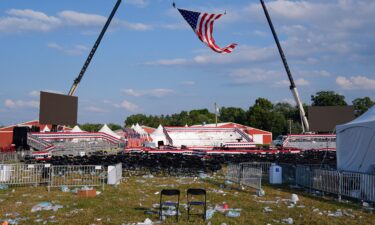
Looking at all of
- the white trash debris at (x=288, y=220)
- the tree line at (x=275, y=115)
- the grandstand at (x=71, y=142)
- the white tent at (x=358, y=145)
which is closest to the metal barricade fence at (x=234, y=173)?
the white tent at (x=358, y=145)

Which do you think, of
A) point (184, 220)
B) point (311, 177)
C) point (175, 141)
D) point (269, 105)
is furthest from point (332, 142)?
point (269, 105)

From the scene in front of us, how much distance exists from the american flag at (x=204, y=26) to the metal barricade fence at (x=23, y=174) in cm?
1399

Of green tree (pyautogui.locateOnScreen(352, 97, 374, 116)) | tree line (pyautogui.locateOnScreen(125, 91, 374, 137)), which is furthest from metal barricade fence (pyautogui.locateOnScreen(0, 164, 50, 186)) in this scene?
green tree (pyautogui.locateOnScreen(352, 97, 374, 116))

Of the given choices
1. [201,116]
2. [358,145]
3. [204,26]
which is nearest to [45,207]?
[358,145]

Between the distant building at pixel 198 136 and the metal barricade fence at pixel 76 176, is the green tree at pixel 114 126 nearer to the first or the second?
the distant building at pixel 198 136

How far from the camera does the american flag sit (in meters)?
27.3

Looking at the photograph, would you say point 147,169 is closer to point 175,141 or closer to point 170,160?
point 170,160

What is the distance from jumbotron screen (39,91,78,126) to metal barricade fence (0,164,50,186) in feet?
85.1

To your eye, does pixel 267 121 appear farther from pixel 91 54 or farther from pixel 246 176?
pixel 246 176

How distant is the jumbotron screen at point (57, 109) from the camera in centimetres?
4325

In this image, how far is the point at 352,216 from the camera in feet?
36.1

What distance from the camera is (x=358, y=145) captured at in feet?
55.2

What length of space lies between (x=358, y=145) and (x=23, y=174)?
14.0 m

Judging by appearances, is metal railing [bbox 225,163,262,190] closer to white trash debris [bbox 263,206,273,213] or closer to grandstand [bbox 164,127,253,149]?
white trash debris [bbox 263,206,273,213]
